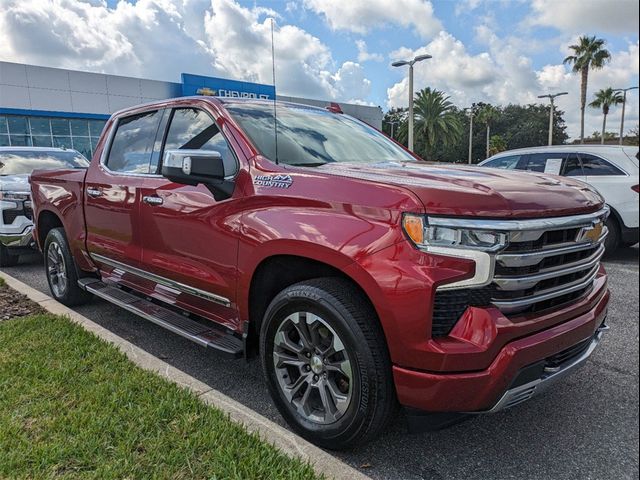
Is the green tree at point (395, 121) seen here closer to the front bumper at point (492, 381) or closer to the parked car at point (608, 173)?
the parked car at point (608, 173)

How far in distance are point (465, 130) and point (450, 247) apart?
4361 millimetres

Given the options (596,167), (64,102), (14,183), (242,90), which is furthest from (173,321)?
(64,102)

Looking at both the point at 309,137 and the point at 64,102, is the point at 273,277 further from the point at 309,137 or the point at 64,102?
the point at 64,102

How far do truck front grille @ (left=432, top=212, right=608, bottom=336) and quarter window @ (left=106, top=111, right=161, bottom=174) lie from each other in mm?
2744

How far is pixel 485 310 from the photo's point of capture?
2.09 meters

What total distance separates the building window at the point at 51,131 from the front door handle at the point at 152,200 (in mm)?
25737

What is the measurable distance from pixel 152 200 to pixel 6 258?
5131 mm

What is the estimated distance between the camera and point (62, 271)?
5055mm

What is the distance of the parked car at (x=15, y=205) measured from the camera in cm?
687

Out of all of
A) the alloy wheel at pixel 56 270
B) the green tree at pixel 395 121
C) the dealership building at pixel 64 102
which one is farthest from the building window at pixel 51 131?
the alloy wheel at pixel 56 270

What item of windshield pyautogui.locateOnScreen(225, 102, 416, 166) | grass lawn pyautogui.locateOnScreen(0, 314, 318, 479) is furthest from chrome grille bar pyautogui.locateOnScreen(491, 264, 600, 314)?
windshield pyautogui.locateOnScreen(225, 102, 416, 166)

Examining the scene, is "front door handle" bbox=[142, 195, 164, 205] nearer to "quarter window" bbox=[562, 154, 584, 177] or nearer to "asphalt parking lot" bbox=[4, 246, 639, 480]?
"asphalt parking lot" bbox=[4, 246, 639, 480]

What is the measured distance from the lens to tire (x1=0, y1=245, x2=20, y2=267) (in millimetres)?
7238

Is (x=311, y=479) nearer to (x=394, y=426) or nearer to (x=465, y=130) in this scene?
(x=394, y=426)
